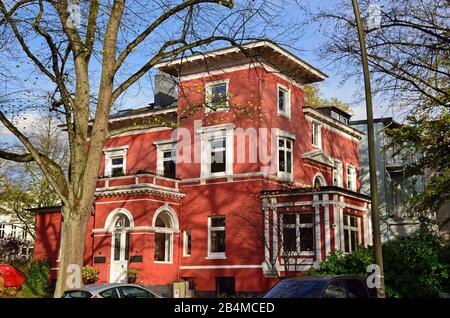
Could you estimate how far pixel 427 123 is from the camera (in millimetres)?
22938

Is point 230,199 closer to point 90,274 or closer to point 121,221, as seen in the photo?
point 121,221

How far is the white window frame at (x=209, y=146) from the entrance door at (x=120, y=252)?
17.7 ft

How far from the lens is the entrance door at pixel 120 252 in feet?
94.9

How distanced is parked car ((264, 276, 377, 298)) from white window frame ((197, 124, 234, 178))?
57.1 feet

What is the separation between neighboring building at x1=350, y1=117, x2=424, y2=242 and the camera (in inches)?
1692

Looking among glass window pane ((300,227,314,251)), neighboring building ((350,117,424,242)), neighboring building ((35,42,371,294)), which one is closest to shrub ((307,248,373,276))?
neighboring building ((35,42,371,294))

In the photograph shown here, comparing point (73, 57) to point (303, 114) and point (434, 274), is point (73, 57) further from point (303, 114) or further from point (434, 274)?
point (303, 114)

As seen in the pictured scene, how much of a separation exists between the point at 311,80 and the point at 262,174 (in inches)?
329

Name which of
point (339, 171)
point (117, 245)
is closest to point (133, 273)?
point (117, 245)

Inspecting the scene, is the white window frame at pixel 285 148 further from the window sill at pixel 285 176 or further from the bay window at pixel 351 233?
the bay window at pixel 351 233

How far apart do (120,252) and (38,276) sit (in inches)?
237

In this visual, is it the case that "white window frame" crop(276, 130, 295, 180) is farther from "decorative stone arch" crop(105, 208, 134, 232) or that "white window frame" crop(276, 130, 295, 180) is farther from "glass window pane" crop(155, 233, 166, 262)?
"decorative stone arch" crop(105, 208, 134, 232)

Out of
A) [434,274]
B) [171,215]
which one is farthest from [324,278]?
[171,215]

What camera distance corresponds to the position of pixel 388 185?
45.5 m
